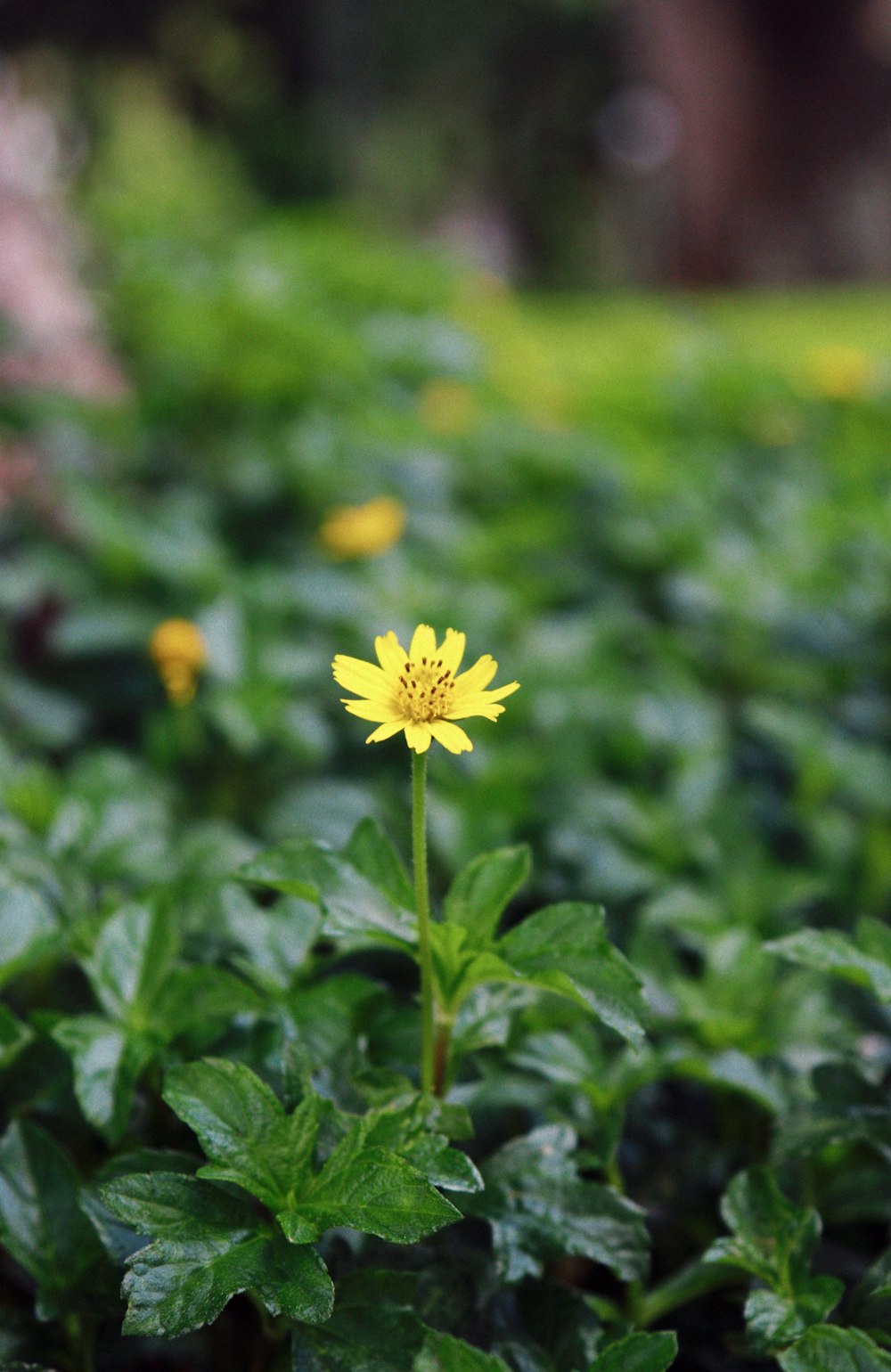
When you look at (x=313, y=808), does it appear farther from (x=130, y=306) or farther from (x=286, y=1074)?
(x=130, y=306)

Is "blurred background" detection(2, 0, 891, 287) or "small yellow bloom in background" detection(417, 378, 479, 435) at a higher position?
"blurred background" detection(2, 0, 891, 287)

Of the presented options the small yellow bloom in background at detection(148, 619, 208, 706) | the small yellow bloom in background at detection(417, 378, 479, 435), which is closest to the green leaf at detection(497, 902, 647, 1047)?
the small yellow bloom in background at detection(148, 619, 208, 706)

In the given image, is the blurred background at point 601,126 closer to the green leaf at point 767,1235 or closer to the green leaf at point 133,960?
the green leaf at point 133,960

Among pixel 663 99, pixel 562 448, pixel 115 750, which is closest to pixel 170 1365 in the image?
pixel 115 750

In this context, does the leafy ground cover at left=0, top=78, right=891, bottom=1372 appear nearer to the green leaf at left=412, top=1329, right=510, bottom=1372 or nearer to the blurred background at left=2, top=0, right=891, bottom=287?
the green leaf at left=412, top=1329, right=510, bottom=1372

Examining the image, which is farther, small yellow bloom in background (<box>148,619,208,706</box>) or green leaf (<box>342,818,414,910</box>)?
small yellow bloom in background (<box>148,619,208,706</box>)

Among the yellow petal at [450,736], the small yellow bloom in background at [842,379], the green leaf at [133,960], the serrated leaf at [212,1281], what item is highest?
the small yellow bloom in background at [842,379]

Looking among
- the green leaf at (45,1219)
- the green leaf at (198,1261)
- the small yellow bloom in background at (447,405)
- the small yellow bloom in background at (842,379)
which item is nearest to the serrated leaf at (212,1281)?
the green leaf at (198,1261)
